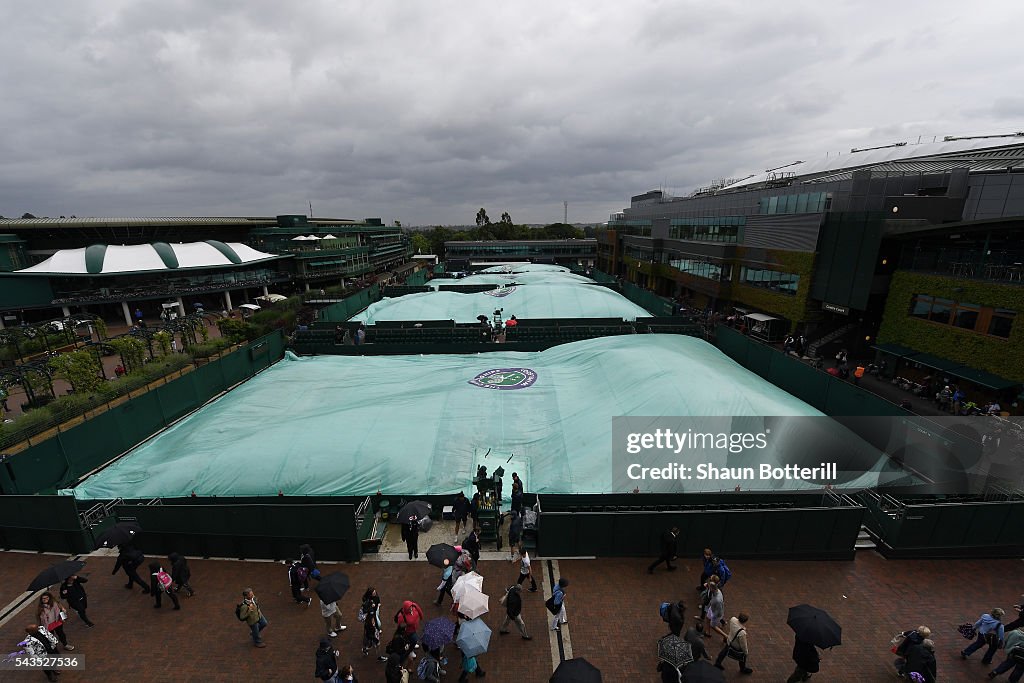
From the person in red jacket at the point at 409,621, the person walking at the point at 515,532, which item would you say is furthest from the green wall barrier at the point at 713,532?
the person in red jacket at the point at 409,621

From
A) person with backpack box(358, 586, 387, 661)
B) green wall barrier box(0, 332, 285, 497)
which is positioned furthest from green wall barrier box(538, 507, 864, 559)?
green wall barrier box(0, 332, 285, 497)

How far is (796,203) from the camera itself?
3531cm

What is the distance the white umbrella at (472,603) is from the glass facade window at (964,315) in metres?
27.8

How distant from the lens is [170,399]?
19797mm

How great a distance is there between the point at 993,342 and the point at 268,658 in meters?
32.3

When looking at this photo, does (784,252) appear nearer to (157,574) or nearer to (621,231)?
(157,574)

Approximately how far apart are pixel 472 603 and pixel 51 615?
8.85 metres

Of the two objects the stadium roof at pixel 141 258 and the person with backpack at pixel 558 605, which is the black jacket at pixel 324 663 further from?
the stadium roof at pixel 141 258

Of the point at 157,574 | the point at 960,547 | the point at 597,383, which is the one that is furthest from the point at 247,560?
the point at 960,547

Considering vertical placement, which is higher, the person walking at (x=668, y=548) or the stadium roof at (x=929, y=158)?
the stadium roof at (x=929, y=158)

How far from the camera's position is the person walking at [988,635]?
27.2ft

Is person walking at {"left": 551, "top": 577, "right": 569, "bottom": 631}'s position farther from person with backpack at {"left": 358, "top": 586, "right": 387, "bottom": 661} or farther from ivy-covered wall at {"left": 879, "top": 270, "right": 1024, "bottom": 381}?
ivy-covered wall at {"left": 879, "top": 270, "right": 1024, "bottom": 381}

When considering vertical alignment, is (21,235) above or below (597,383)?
above
